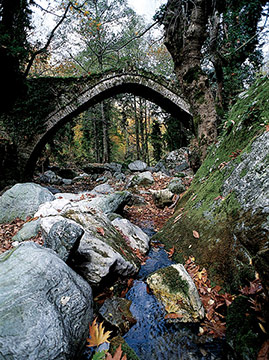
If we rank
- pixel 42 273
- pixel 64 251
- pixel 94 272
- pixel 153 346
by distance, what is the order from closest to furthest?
pixel 42 273, pixel 153 346, pixel 64 251, pixel 94 272

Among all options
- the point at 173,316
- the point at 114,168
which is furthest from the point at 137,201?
the point at 114,168

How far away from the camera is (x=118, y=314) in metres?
2.10

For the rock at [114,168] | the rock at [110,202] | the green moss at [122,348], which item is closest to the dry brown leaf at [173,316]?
the green moss at [122,348]

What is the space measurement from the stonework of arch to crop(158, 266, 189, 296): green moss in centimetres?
774

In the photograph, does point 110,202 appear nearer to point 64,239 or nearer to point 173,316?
point 64,239

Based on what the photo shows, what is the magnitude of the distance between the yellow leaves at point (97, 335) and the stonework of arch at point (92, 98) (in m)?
7.74

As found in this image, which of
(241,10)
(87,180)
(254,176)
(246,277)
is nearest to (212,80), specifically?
(241,10)

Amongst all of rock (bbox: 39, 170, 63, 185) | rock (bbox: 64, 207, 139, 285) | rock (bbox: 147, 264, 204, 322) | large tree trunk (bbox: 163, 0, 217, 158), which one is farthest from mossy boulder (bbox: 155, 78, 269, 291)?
rock (bbox: 39, 170, 63, 185)

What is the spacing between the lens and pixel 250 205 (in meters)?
2.12

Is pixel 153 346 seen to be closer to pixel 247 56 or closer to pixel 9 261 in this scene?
pixel 9 261

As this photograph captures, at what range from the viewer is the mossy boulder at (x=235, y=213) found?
169 centimetres

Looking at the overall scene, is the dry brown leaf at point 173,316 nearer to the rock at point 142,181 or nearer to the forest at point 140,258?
the forest at point 140,258

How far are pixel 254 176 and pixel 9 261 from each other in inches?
112

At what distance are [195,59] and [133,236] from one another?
27.9ft
